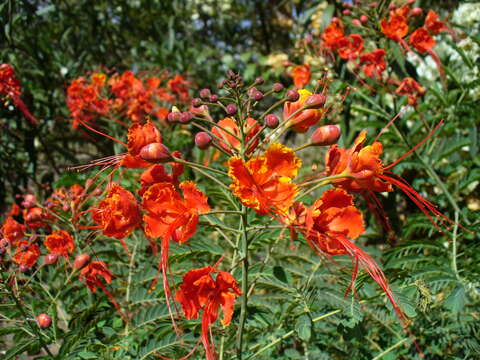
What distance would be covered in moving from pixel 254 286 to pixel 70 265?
0.96 metres

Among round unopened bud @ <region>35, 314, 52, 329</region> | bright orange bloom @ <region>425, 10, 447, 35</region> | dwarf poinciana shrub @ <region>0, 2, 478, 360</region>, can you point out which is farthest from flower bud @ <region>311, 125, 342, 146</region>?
bright orange bloom @ <region>425, 10, 447, 35</region>

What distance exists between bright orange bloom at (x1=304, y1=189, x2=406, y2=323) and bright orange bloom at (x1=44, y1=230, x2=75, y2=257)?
127cm

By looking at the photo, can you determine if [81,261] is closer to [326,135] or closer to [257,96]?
[257,96]

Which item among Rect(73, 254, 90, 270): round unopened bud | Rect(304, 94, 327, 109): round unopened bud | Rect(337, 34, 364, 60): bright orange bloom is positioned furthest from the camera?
Rect(337, 34, 364, 60): bright orange bloom

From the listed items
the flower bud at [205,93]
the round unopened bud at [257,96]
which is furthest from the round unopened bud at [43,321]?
the round unopened bud at [257,96]

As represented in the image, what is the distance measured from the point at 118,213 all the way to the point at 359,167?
2.67ft

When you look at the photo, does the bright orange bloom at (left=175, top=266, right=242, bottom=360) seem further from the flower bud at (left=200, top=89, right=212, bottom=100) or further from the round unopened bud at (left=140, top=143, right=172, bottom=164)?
the flower bud at (left=200, top=89, right=212, bottom=100)

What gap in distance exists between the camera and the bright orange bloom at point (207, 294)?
1385mm

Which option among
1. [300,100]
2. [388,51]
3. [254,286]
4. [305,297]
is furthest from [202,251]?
[388,51]

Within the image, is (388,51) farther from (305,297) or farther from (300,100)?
(305,297)

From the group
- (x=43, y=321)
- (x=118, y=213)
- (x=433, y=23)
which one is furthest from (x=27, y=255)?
(x=433, y=23)

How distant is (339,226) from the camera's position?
56.6 inches

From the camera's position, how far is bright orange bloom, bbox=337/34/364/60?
3213 millimetres

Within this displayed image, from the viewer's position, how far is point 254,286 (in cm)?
184
